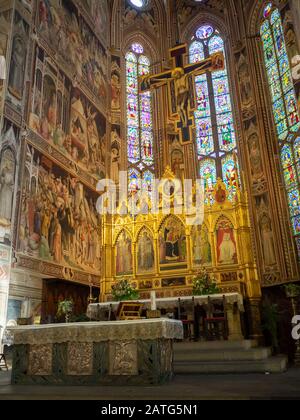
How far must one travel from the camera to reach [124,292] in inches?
420

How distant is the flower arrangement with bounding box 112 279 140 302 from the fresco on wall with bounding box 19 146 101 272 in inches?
118

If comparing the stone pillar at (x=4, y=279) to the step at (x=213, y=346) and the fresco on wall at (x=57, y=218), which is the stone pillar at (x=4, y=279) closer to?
the fresco on wall at (x=57, y=218)

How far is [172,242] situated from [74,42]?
10395mm

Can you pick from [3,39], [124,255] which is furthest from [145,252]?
[3,39]

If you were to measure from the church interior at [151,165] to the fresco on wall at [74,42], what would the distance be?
84mm

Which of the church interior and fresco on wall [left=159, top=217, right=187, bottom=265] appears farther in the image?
fresco on wall [left=159, top=217, right=187, bottom=265]

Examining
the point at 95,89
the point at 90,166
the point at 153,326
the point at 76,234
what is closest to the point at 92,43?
the point at 95,89

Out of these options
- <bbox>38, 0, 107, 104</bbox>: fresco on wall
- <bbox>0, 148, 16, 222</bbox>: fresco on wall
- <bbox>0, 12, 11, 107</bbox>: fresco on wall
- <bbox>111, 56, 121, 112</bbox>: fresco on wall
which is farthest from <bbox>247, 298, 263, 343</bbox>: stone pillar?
<bbox>111, 56, 121, 112</bbox>: fresco on wall

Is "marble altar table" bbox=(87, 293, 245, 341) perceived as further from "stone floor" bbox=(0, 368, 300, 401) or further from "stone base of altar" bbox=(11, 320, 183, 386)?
"stone floor" bbox=(0, 368, 300, 401)

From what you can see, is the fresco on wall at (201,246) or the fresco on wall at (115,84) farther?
the fresco on wall at (115,84)

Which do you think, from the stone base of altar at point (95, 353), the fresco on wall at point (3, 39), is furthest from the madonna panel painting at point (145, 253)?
the fresco on wall at point (3, 39)

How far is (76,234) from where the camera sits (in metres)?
14.7

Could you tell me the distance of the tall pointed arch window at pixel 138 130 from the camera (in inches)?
779

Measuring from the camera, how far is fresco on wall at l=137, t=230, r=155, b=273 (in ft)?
38.8
